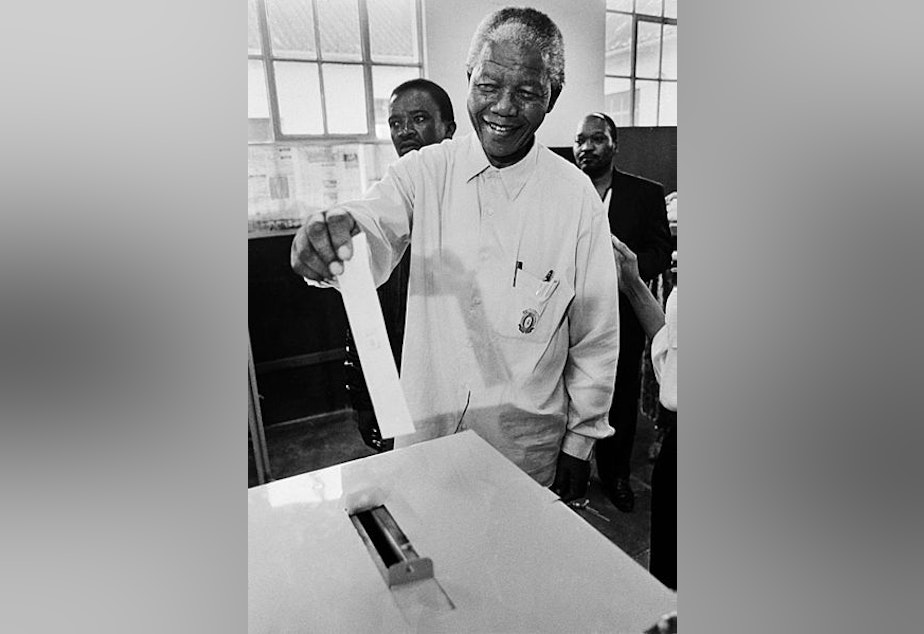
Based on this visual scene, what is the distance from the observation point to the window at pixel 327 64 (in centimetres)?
97

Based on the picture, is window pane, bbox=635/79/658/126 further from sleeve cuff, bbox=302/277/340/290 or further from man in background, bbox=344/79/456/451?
sleeve cuff, bbox=302/277/340/290

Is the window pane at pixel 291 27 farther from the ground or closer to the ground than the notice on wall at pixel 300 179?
farther from the ground

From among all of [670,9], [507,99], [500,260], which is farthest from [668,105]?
[500,260]

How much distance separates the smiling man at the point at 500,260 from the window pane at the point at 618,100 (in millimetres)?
95

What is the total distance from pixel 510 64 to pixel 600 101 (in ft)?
0.56

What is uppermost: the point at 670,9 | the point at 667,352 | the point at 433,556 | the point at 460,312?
the point at 670,9

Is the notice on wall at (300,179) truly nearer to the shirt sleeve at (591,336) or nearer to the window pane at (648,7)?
the shirt sleeve at (591,336)

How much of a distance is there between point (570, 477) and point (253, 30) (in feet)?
2.77

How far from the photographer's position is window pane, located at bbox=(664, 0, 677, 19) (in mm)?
1202

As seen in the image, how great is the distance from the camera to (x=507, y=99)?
43.5 inches

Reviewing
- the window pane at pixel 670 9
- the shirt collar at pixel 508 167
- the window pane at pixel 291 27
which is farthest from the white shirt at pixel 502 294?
the window pane at pixel 670 9

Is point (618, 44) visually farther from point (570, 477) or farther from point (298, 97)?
point (570, 477)
